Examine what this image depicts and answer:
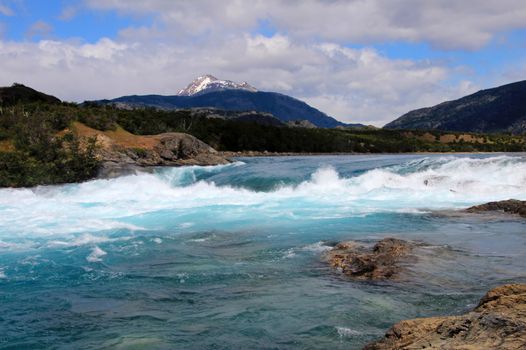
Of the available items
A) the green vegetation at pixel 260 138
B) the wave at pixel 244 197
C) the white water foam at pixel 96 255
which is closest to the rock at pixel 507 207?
the wave at pixel 244 197

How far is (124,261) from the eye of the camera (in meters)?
12.9

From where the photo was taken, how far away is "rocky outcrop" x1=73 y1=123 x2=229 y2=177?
42903 mm

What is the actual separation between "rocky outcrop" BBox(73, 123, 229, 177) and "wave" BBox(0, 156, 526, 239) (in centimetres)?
562

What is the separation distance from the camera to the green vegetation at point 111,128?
37156 millimetres

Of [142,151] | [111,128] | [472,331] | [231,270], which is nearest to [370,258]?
[231,270]

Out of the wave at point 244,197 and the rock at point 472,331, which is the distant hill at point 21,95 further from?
the rock at point 472,331

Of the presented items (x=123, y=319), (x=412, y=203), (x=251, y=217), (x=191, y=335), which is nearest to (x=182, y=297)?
(x=123, y=319)

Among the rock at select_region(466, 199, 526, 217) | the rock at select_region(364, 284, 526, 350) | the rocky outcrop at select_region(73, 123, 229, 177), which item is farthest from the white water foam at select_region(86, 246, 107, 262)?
the rocky outcrop at select_region(73, 123, 229, 177)

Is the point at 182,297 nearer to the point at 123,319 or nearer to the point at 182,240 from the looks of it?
the point at 123,319

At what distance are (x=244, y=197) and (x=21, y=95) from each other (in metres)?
63.8

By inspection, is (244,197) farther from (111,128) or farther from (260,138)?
(260,138)

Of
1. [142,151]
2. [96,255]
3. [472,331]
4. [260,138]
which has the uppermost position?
[260,138]

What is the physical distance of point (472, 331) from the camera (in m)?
4.71

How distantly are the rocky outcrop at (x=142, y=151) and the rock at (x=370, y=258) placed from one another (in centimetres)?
2945
